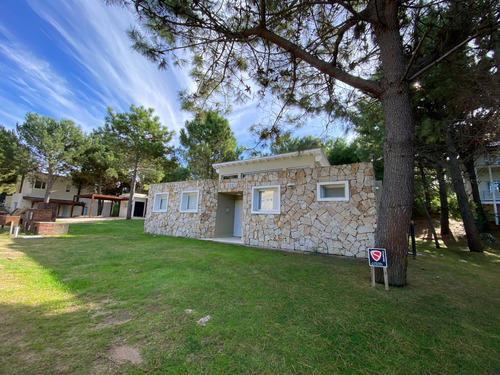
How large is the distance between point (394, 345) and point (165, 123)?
21.9 metres

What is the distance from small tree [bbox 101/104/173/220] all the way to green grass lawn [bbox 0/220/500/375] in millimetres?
16371

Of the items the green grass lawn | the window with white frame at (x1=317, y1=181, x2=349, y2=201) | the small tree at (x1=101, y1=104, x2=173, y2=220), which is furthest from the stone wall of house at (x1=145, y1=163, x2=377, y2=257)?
the small tree at (x1=101, y1=104, x2=173, y2=220)

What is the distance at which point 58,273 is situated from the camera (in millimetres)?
A: 3990

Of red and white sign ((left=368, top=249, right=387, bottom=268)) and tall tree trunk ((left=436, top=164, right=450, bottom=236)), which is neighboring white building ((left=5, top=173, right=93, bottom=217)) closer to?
red and white sign ((left=368, top=249, right=387, bottom=268))

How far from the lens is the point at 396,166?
3.78 m

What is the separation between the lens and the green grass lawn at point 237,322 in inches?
68.9

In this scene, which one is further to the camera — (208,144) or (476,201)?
(208,144)

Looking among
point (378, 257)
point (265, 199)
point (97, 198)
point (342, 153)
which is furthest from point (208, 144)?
point (378, 257)

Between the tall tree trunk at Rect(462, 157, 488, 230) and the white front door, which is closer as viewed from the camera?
the tall tree trunk at Rect(462, 157, 488, 230)

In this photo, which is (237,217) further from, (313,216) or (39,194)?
(39,194)

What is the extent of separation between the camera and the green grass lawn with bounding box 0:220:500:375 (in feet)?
5.74

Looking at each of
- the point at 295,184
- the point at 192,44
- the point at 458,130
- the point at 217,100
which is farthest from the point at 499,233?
the point at 192,44

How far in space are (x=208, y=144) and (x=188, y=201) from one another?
345 inches

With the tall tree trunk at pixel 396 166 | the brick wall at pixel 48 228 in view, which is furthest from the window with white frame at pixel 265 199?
the brick wall at pixel 48 228
